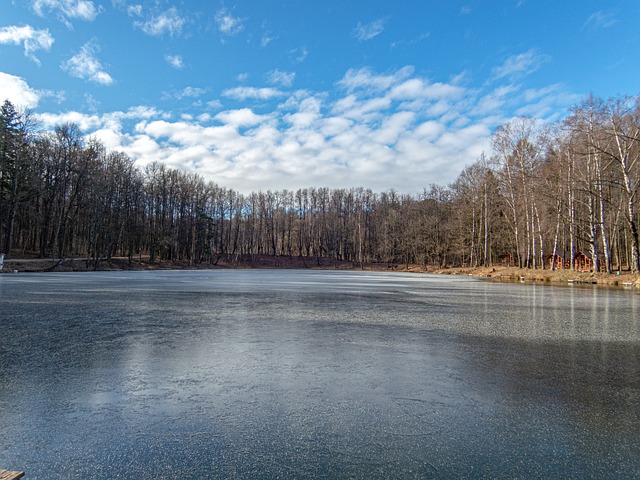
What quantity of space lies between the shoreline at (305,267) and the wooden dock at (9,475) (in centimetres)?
2840

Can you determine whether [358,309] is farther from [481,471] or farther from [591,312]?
[481,471]

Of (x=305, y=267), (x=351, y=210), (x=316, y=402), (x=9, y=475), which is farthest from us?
(x=351, y=210)

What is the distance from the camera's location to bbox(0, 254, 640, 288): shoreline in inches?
1054

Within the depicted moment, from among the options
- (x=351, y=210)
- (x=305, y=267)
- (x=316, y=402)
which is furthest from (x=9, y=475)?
(x=351, y=210)

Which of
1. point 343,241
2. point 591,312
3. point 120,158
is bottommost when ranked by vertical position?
point 591,312

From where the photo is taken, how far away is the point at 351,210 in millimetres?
82188

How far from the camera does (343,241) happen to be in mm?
77750

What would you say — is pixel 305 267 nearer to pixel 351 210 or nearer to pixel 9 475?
pixel 351 210

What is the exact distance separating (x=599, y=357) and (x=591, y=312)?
622cm

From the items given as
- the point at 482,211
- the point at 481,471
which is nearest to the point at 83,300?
the point at 481,471

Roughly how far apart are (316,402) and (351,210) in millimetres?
79365

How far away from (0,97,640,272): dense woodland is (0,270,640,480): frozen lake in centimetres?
2263

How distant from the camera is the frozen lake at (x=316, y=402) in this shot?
8.00 ft

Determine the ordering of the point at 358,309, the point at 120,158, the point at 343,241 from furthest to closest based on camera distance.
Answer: the point at 343,241
the point at 120,158
the point at 358,309
